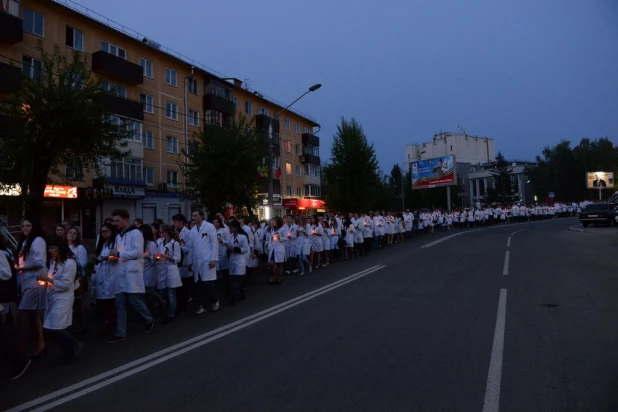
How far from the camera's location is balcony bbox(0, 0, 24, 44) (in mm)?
24250

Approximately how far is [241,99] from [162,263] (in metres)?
40.8

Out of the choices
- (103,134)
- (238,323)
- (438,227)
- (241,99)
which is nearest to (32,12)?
(103,134)

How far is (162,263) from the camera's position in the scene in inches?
361

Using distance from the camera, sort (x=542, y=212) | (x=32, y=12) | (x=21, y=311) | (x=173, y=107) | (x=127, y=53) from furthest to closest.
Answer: (x=542, y=212) < (x=173, y=107) < (x=127, y=53) < (x=32, y=12) < (x=21, y=311)

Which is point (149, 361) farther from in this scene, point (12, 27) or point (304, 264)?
point (12, 27)

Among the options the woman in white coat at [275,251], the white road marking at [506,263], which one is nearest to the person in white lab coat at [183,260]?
the woman in white coat at [275,251]

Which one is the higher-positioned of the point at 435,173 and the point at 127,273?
the point at 435,173

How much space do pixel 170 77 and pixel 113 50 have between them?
5.97 m

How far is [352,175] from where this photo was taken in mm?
49156

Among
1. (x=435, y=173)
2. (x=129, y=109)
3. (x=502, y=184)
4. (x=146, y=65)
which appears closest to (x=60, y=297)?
(x=129, y=109)

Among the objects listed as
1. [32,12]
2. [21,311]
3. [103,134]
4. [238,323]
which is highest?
[32,12]

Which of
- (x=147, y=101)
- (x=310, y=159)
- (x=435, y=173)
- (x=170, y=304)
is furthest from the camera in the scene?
(x=310, y=159)

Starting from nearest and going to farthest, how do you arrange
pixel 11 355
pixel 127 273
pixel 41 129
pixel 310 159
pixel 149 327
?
pixel 11 355
pixel 127 273
pixel 149 327
pixel 41 129
pixel 310 159

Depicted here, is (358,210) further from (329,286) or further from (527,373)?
(527,373)
